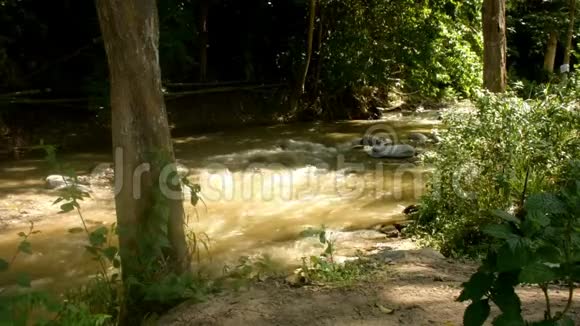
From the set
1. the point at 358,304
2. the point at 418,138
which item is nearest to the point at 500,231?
the point at 358,304

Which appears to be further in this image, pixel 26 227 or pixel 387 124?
pixel 387 124

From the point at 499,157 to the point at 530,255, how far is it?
2979 mm

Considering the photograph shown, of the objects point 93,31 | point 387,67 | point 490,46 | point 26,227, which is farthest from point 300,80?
point 26,227

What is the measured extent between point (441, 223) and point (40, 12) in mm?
8221

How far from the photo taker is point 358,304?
3.01 m

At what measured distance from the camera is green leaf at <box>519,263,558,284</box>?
163 cm

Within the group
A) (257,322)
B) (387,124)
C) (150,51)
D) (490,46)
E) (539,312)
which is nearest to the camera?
(539,312)

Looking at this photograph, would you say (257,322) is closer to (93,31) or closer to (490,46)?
(490,46)

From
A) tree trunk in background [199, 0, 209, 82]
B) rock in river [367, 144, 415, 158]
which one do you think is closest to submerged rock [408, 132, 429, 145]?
rock in river [367, 144, 415, 158]

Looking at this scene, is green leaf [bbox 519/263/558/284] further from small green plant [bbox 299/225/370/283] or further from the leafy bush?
the leafy bush

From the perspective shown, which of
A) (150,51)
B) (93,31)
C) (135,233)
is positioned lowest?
(135,233)

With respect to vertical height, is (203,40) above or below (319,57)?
above

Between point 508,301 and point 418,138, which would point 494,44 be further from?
point 508,301

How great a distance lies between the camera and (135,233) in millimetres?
3213
